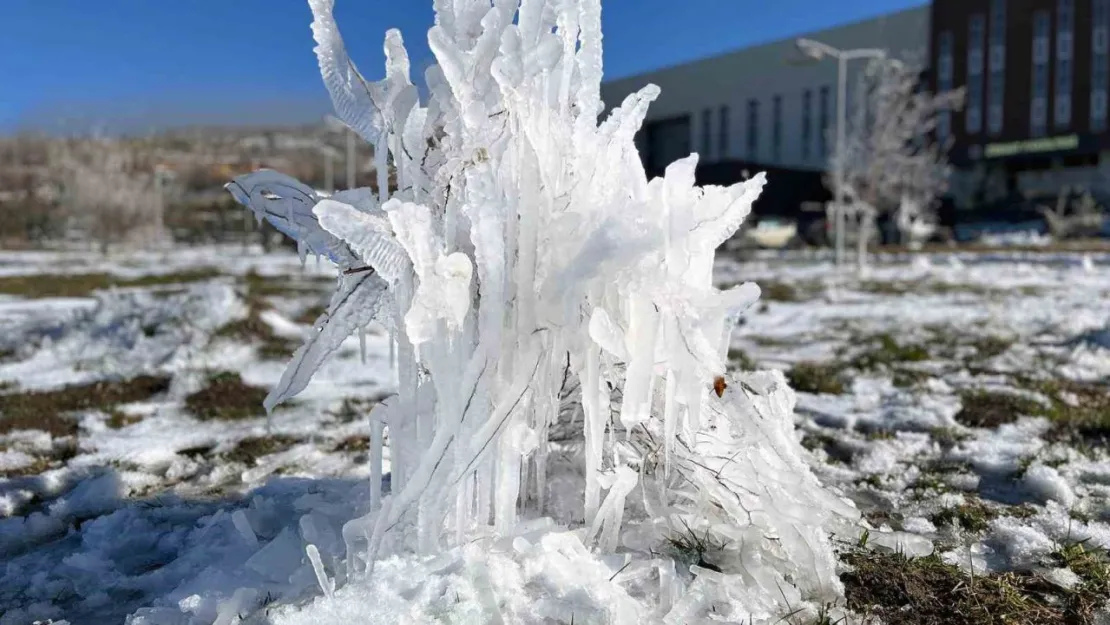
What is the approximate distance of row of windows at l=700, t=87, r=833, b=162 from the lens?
5412 centimetres

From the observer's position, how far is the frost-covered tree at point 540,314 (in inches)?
76.7

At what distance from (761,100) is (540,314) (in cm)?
6208

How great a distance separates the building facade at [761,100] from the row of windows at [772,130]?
0.24 ft

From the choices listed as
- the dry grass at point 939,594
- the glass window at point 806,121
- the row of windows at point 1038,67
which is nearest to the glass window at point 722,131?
the glass window at point 806,121

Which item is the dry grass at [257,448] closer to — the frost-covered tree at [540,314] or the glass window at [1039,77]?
the frost-covered tree at [540,314]

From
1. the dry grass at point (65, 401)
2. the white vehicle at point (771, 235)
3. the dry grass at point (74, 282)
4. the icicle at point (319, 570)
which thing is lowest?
the dry grass at point (65, 401)

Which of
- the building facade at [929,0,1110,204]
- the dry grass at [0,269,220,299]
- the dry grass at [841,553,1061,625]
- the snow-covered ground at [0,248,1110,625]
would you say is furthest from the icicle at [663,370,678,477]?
the building facade at [929,0,1110,204]

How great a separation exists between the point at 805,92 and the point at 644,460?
193 ft

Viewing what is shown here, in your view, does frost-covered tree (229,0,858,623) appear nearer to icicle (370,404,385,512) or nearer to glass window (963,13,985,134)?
icicle (370,404,385,512)

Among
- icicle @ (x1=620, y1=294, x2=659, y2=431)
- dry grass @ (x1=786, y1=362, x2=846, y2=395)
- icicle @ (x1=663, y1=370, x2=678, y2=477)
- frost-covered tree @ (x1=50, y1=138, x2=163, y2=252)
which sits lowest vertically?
dry grass @ (x1=786, y1=362, x2=846, y2=395)

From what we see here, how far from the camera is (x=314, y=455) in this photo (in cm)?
388

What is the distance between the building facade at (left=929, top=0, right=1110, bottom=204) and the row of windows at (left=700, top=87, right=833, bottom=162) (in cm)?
759

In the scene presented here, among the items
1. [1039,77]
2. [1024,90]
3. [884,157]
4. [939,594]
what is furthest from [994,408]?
[1039,77]

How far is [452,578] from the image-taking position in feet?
6.33
